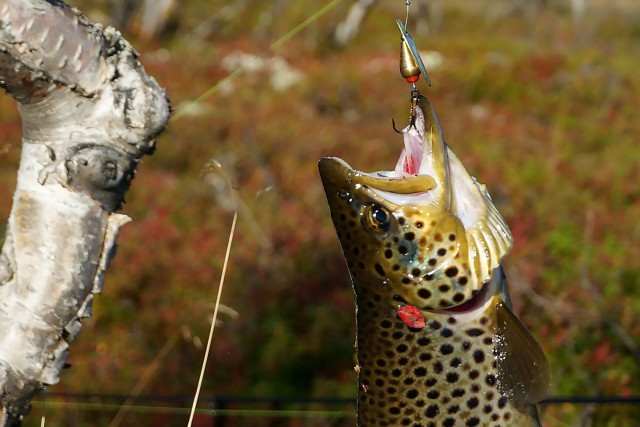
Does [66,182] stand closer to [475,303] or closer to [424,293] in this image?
[424,293]

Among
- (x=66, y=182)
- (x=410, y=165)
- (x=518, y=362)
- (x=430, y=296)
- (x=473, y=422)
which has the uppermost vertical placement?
(x=410, y=165)

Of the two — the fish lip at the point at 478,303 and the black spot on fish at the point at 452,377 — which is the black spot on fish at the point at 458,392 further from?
the fish lip at the point at 478,303

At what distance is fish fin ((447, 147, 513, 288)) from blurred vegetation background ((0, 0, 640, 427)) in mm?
768

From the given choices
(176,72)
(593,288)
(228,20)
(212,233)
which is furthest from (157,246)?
(228,20)

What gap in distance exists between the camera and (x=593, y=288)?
19.0 feet

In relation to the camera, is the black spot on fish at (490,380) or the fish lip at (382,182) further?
the black spot on fish at (490,380)

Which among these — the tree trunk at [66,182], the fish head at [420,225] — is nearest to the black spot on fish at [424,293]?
the fish head at [420,225]

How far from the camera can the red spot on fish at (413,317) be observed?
198 cm

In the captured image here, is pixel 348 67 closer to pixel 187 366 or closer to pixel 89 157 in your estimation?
pixel 187 366

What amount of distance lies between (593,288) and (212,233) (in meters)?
3.16

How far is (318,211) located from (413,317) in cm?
534

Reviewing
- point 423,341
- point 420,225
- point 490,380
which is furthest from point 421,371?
point 420,225

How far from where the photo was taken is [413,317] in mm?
1979

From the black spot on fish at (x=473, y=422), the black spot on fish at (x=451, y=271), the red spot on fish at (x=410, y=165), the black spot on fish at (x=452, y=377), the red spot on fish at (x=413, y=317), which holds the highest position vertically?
the red spot on fish at (x=410, y=165)
